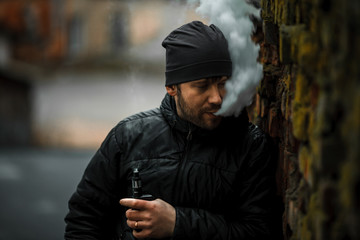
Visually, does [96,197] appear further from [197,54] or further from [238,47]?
[238,47]

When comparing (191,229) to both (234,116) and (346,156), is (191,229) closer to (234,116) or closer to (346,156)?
(234,116)

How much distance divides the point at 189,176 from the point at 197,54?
523 mm

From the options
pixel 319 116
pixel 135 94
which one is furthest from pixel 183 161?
pixel 135 94

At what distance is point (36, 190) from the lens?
8.34 meters

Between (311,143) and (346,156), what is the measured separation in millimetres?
318

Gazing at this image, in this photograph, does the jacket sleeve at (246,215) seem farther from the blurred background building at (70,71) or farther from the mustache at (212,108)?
the blurred background building at (70,71)

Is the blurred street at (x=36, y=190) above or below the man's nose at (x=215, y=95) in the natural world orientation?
below

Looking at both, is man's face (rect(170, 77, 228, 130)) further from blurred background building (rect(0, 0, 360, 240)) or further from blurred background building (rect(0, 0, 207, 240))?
blurred background building (rect(0, 0, 207, 240))

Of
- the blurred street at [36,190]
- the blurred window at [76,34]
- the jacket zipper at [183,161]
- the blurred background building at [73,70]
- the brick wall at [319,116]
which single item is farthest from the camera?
the blurred window at [76,34]

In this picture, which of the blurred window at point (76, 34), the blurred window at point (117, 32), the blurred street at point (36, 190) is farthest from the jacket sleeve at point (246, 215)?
the blurred window at point (76, 34)

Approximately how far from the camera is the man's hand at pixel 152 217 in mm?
2178

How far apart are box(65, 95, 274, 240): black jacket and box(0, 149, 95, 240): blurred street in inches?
148

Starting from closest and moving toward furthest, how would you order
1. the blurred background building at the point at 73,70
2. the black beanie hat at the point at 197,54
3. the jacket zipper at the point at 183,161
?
the black beanie hat at the point at 197,54, the jacket zipper at the point at 183,161, the blurred background building at the point at 73,70

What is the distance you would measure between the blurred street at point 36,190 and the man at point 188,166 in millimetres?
3806
